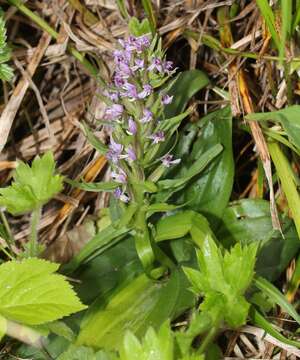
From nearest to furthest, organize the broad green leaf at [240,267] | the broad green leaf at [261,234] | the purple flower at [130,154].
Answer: the broad green leaf at [240,267] < the purple flower at [130,154] < the broad green leaf at [261,234]

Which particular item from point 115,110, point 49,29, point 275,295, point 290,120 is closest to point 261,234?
point 275,295

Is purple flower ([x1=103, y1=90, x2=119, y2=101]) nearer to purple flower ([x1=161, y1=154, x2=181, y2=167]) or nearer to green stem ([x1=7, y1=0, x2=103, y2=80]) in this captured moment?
purple flower ([x1=161, y1=154, x2=181, y2=167])

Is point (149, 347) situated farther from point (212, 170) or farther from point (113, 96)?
point (212, 170)

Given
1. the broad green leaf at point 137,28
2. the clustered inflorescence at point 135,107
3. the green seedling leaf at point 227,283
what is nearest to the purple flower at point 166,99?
the clustered inflorescence at point 135,107

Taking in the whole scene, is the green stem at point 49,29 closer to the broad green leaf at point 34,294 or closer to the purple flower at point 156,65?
the purple flower at point 156,65

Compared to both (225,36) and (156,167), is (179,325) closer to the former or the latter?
(156,167)

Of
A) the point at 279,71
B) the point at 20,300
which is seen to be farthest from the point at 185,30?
the point at 20,300

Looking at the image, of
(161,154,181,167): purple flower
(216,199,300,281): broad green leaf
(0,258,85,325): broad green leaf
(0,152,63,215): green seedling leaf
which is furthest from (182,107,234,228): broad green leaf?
(0,258,85,325): broad green leaf
